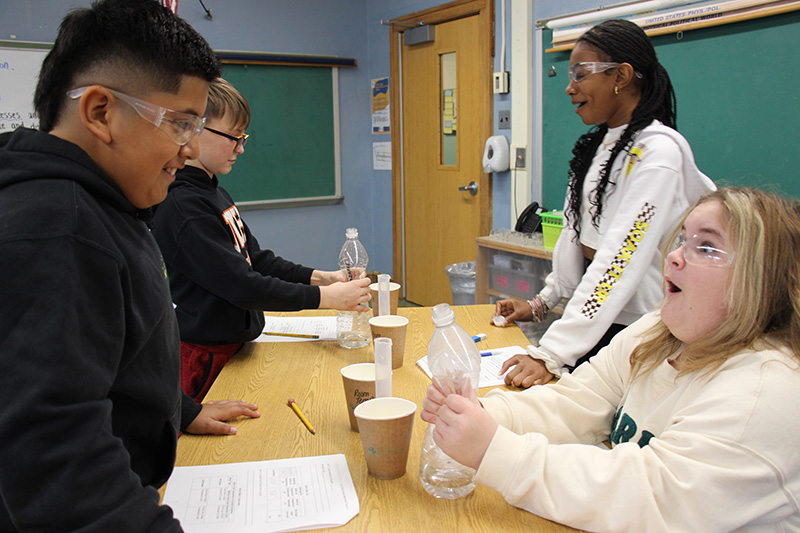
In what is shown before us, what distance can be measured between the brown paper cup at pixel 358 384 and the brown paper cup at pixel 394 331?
295 millimetres

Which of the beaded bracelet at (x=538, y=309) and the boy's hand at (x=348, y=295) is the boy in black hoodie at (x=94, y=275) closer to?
the boy's hand at (x=348, y=295)

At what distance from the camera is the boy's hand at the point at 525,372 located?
4.94 ft

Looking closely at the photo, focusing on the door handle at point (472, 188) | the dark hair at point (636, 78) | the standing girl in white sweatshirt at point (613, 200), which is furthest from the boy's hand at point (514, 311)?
the door handle at point (472, 188)

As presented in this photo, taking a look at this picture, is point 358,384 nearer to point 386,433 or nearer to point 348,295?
point 386,433

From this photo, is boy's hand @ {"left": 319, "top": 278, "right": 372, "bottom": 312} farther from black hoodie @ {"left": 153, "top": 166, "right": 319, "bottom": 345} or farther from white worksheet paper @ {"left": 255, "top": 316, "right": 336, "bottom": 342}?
white worksheet paper @ {"left": 255, "top": 316, "right": 336, "bottom": 342}

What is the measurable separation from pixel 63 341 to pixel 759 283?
39.5 inches

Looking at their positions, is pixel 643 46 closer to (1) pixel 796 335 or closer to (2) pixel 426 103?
(1) pixel 796 335

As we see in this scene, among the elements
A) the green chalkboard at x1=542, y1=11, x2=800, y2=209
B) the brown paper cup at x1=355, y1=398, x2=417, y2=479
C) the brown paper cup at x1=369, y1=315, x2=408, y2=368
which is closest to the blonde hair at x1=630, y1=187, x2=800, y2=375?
the brown paper cup at x1=355, y1=398, x2=417, y2=479

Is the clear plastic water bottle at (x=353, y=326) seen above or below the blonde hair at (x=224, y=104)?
below

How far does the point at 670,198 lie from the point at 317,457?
115 cm

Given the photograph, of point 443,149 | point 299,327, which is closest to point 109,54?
point 299,327

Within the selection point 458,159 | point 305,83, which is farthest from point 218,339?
point 305,83

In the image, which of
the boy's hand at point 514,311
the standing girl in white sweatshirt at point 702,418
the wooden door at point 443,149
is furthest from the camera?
the wooden door at point 443,149

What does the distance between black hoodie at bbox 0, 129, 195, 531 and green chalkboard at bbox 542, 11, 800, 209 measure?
98.1 inches
